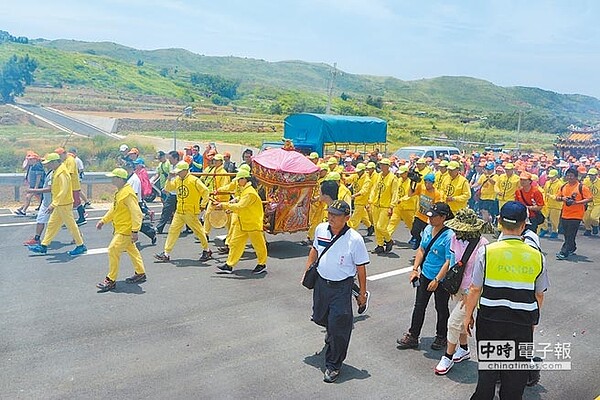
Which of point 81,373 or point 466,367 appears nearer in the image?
point 81,373

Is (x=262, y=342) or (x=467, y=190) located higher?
(x=467, y=190)

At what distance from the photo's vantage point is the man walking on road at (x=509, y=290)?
163 inches

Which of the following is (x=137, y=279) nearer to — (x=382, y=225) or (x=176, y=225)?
(x=176, y=225)

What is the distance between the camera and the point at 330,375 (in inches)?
211

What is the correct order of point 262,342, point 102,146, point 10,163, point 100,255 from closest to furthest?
point 262,342
point 100,255
point 10,163
point 102,146

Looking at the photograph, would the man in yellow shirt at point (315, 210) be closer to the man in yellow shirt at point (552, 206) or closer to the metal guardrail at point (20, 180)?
the man in yellow shirt at point (552, 206)

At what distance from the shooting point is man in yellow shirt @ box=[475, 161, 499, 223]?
12656mm

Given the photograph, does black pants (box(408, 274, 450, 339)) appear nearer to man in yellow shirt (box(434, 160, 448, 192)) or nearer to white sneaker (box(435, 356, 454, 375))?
white sneaker (box(435, 356, 454, 375))

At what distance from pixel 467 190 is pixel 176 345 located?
6495 mm

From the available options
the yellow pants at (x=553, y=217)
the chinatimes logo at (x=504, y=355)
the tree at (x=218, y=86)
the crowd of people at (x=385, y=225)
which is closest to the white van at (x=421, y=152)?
the crowd of people at (x=385, y=225)

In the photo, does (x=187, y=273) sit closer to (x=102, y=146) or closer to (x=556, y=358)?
(x=556, y=358)

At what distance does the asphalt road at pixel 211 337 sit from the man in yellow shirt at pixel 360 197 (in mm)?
2375

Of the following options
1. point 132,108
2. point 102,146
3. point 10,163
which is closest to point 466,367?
point 10,163

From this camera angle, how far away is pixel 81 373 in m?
5.29
